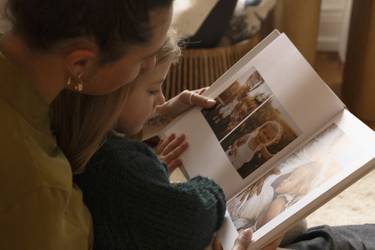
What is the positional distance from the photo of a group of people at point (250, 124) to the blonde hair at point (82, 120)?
245 millimetres

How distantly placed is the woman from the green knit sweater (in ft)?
0.36

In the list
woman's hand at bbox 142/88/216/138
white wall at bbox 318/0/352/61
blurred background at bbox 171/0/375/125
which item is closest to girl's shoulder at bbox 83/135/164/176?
woman's hand at bbox 142/88/216/138

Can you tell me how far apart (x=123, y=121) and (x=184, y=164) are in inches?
6.8

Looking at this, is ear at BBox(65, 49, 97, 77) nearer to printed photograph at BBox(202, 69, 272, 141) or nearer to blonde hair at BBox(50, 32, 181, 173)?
blonde hair at BBox(50, 32, 181, 173)

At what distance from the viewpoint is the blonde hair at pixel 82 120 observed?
0.64 meters

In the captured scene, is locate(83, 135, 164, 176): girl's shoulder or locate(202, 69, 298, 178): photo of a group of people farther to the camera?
locate(202, 69, 298, 178): photo of a group of people

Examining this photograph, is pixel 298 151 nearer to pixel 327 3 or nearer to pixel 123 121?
pixel 123 121

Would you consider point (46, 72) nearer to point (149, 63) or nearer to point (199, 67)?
point (149, 63)

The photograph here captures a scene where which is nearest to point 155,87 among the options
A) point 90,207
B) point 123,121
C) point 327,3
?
point 123,121

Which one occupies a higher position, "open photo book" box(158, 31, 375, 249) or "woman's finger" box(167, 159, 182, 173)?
"open photo book" box(158, 31, 375, 249)

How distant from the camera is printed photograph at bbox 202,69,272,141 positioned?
84cm

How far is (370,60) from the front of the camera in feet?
5.37

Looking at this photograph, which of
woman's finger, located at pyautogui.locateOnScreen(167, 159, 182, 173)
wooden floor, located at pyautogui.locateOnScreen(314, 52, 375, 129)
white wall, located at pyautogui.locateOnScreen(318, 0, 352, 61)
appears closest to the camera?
woman's finger, located at pyautogui.locateOnScreen(167, 159, 182, 173)

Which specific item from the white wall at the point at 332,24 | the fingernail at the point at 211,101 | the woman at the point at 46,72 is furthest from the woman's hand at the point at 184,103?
the white wall at the point at 332,24
